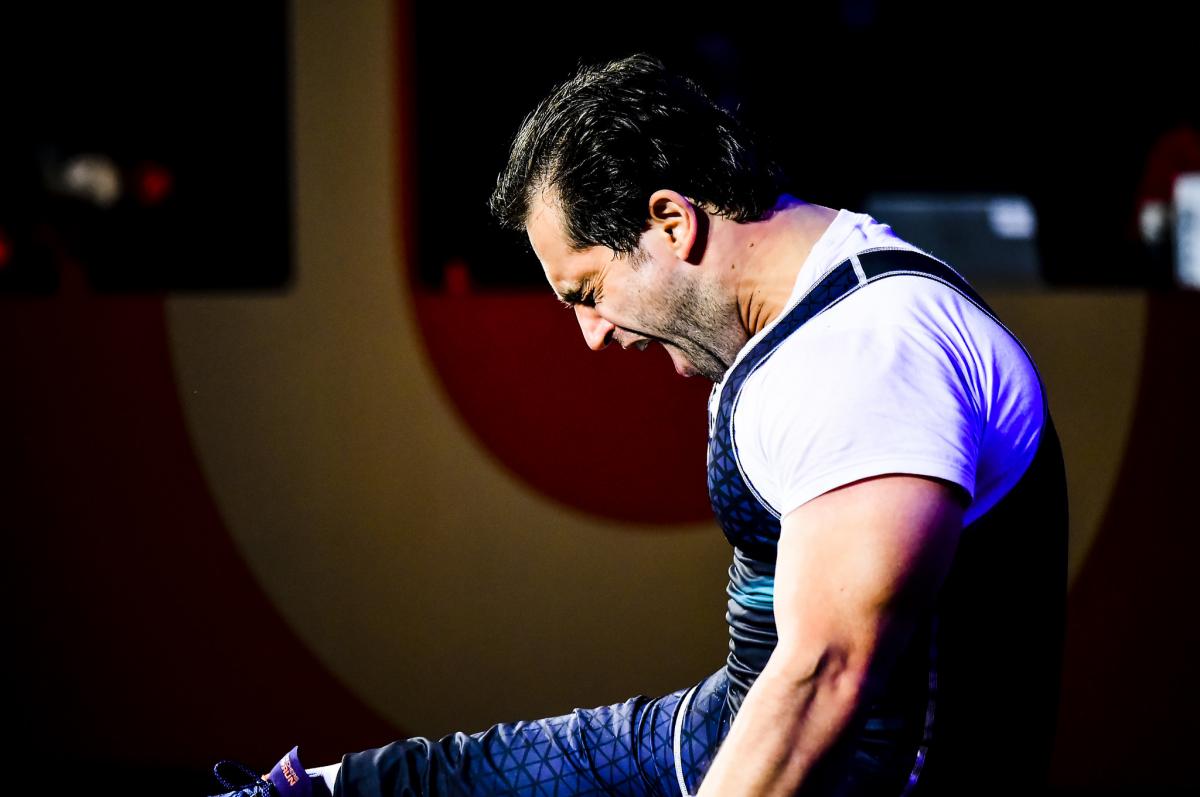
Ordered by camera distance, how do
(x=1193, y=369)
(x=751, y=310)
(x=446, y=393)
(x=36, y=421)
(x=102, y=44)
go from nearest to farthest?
(x=751, y=310), (x=1193, y=369), (x=446, y=393), (x=36, y=421), (x=102, y=44)

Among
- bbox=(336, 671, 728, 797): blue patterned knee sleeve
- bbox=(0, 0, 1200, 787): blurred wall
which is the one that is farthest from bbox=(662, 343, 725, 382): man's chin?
bbox=(0, 0, 1200, 787): blurred wall

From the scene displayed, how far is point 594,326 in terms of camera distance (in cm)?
144

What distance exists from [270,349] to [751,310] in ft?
6.32

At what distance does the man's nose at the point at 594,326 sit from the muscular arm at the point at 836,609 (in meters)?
0.51

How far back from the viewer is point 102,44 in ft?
23.7

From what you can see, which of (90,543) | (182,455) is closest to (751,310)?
(182,455)

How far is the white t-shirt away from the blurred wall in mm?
1662

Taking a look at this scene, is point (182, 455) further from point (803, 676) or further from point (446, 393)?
point (803, 676)

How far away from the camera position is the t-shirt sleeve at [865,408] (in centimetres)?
94

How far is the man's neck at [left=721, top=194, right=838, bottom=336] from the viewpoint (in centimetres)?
124

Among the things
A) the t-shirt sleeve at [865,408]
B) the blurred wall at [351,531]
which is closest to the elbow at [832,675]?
the t-shirt sleeve at [865,408]

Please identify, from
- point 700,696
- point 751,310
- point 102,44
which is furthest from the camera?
point 102,44

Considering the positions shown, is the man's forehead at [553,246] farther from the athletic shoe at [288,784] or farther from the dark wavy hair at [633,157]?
the athletic shoe at [288,784]

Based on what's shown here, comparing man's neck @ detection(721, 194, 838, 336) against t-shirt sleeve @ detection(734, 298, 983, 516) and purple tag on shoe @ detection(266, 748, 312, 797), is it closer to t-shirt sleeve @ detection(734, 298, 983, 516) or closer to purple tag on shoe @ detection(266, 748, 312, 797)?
t-shirt sleeve @ detection(734, 298, 983, 516)
